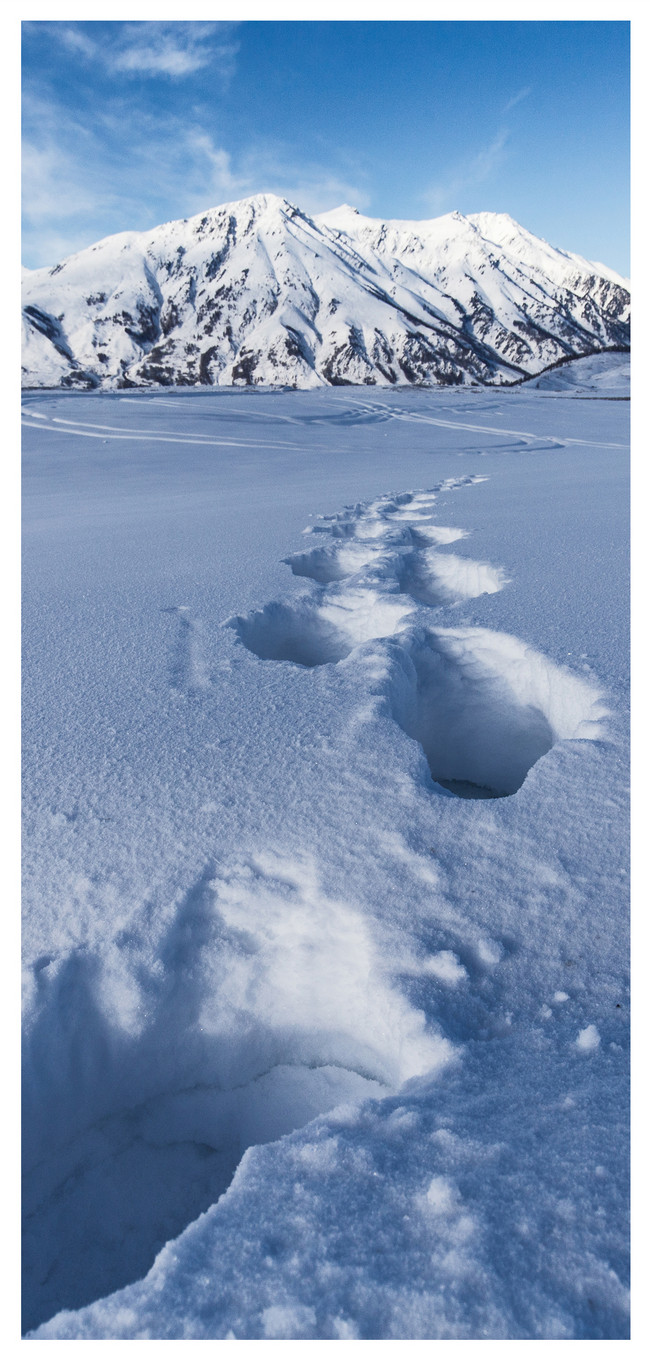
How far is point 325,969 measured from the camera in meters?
1.32

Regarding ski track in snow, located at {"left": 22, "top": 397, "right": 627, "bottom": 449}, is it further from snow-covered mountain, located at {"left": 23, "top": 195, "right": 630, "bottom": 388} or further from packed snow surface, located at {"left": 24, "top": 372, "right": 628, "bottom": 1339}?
snow-covered mountain, located at {"left": 23, "top": 195, "right": 630, "bottom": 388}

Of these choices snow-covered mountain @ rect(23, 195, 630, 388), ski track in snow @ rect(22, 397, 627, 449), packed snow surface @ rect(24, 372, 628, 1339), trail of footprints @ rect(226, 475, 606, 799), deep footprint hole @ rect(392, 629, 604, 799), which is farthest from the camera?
snow-covered mountain @ rect(23, 195, 630, 388)

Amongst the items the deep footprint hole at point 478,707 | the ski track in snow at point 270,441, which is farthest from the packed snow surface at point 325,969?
the ski track in snow at point 270,441

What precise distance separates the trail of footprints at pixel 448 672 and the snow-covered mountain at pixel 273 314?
8354 cm

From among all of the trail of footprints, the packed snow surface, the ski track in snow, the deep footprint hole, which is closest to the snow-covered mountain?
the ski track in snow

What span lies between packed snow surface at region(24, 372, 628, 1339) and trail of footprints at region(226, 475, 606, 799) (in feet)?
0.05

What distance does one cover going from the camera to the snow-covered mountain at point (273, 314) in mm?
99062

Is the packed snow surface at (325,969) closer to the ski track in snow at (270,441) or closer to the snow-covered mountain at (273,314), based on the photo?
the ski track in snow at (270,441)

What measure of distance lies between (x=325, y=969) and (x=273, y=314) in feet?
406

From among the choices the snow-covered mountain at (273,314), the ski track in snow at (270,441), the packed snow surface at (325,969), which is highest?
the snow-covered mountain at (273,314)

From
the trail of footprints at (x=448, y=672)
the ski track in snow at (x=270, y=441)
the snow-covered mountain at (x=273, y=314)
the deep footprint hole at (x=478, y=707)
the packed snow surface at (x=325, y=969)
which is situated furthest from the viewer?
the snow-covered mountain at (x=273, y=314)

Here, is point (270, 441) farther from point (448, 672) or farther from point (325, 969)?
point (325, 969)

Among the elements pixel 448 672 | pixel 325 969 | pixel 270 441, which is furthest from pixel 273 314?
pixel 325 969

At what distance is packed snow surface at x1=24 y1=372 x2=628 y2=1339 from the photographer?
810 mm
